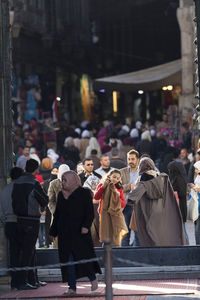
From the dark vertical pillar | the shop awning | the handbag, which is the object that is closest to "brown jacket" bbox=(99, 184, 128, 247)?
the handbag

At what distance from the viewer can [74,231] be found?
12000mm

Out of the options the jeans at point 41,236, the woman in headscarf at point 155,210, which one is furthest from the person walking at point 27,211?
the jeans at point 41,236

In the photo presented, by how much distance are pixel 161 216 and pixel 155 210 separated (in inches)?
4.7

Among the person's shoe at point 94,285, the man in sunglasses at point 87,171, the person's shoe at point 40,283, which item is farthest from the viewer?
the man in sunglasses at point 87,171

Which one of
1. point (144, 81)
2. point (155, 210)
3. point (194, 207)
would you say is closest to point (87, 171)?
point (194, 207)

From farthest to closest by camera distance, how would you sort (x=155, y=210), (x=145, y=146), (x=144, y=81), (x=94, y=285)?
(x=144, y=81) → (x=145, y=146) → (x=155, y=210) → (x=94, y=285)

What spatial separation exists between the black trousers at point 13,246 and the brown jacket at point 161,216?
1.97m

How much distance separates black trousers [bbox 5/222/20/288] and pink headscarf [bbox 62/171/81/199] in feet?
2.93

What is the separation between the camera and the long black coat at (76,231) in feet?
39.3

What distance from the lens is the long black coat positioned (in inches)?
472

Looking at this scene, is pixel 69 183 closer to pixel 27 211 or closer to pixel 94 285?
pixel 27 211

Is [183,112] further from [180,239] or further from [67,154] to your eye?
[180,239]

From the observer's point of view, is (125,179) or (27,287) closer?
(27,287)

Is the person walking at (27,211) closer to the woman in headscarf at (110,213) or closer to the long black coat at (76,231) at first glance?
the long black coat at (76,231)
